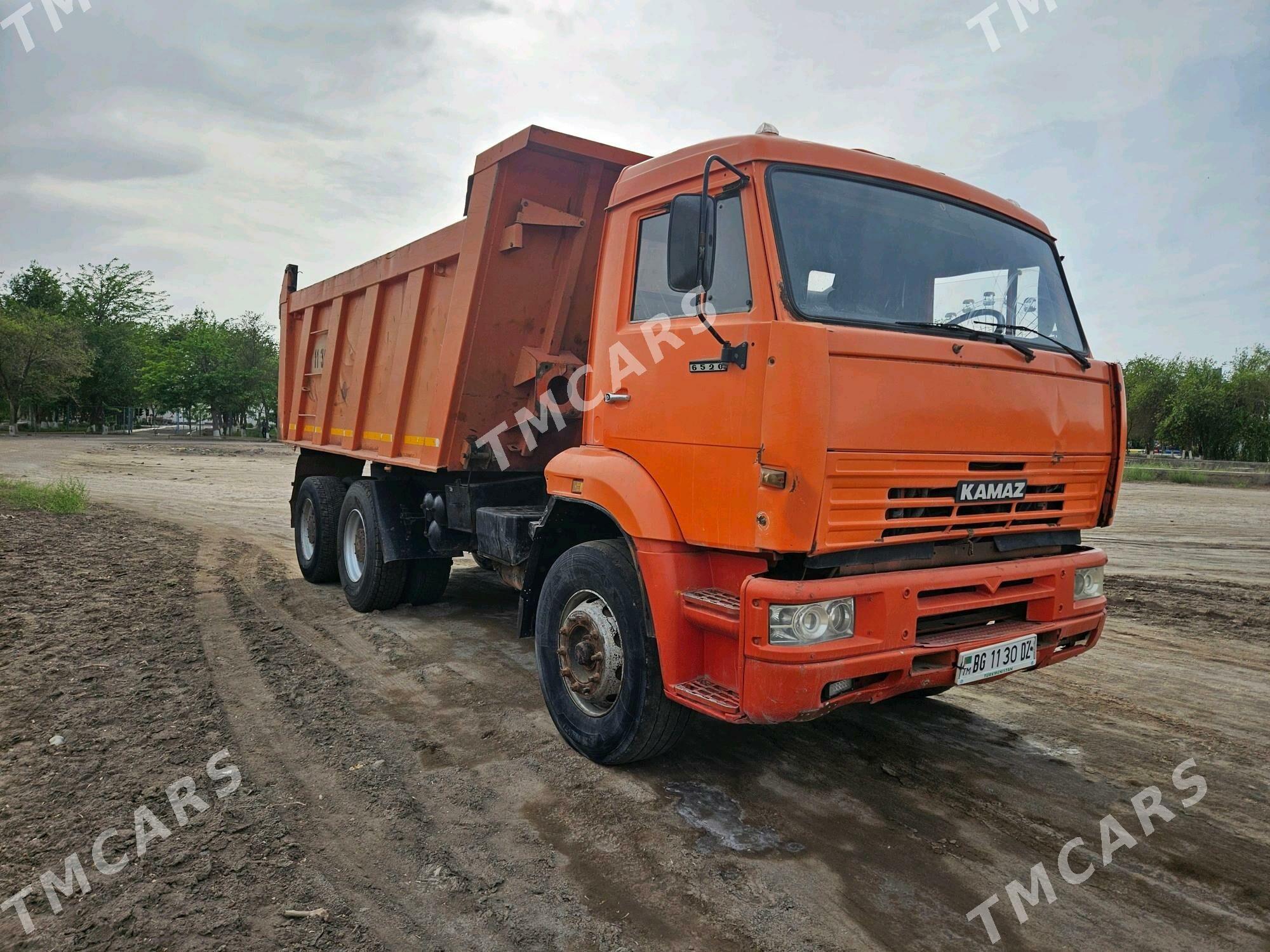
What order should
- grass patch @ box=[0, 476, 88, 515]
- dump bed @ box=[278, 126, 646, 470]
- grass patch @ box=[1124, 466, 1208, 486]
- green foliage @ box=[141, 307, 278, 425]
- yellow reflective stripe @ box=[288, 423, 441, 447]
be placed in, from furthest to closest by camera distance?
1. green foliage @ box=[141, 307, 278, 425]
2. grass patch @ box=[1124, 466, 1208, 486]
3. grass patch @ box=[0, 476, 88, 515]
4. yellow reflective stripe @ box=[288, 423, 441, 447]
5. dump bed @ box=[278, 126, 646, 470]

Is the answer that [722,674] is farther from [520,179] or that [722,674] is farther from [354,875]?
[520,179]

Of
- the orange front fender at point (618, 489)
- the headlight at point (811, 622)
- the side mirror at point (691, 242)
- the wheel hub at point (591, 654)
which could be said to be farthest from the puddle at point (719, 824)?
the side mirror at point (691, 242)

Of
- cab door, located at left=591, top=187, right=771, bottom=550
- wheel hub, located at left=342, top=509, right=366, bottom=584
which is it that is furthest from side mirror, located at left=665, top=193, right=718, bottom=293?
wheel hub, located at left=342, top=509, right=366, bottom=584

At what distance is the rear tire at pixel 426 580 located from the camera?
23.0 ft

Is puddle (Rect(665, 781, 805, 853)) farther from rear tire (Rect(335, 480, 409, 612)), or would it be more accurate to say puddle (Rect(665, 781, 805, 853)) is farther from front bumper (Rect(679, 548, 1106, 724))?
rear tire (Rect(335, 480, 409, 612))

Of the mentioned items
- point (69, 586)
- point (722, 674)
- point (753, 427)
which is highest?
point (753, 427)

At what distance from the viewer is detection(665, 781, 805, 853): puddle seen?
10.4 ft

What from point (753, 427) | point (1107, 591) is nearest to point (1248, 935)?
point (753, 427)

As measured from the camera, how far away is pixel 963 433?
3.32 m

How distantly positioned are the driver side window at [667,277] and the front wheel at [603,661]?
3.85ft

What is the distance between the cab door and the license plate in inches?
41.7

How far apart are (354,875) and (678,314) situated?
262 cm

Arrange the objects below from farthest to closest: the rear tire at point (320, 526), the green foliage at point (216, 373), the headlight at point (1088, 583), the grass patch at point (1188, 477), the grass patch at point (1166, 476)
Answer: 1. the green foliage at point (216, 373)
2. the grass patch at point (1166, 476)
3. the grass patch at point (1188, 477)
4. the rear tire at point (320, 526)
5. the headlight at point (1088, 583)

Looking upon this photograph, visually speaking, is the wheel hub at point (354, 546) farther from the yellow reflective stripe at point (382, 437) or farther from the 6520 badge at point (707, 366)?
the 6520 badge at point (707, 366)
